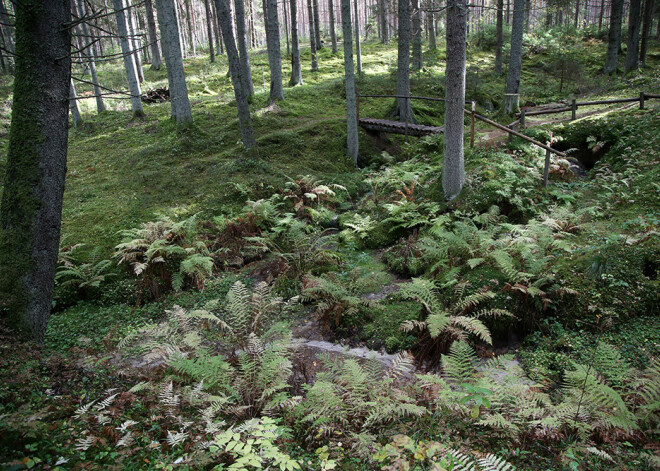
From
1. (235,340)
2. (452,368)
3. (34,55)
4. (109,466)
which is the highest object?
(34,55)

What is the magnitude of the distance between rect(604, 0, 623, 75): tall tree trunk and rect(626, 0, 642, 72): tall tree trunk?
54 centimetres

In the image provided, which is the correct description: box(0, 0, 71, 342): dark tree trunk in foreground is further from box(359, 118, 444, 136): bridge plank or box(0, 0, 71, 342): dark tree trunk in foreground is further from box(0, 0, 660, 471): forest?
box(359, 118, 444, 136): bridge plank

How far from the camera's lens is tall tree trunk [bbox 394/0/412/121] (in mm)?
15361

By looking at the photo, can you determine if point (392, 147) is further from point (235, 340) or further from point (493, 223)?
point (235, 340)

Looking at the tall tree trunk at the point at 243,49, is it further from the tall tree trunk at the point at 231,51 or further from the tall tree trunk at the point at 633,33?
the tall tree trunk at the point at 633,33

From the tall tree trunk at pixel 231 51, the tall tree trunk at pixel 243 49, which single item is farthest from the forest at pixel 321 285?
the tall tree trunk at pixel 243 49

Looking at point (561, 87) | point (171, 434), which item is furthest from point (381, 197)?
Result: point (561, 87)

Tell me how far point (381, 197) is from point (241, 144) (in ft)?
19.3

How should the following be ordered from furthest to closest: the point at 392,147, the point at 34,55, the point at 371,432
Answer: the point at 392,147
the point at 34,55
the point at 371,432

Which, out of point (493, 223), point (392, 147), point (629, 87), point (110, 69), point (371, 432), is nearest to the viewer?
point (371, 432)

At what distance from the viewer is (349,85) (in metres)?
13.8

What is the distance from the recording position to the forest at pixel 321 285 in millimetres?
3480

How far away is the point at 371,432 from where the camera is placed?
3867 mm

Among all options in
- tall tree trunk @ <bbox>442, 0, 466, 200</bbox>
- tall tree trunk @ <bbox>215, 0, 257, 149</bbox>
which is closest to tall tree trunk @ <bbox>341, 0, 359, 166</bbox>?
tall tree trunk @ <bbox>215, 0, 257, 149</bbox>
